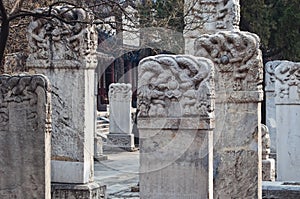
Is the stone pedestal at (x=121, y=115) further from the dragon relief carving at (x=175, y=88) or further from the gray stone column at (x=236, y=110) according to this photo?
the dragon relief carving at (x=175, y=88)

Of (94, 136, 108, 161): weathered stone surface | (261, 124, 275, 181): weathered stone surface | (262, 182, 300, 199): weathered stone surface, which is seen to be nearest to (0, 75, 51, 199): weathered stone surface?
(262, 182, 300, 199): weathered stone surface

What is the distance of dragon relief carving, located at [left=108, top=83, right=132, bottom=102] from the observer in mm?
25359

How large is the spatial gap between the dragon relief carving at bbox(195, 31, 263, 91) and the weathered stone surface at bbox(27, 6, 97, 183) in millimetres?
2545

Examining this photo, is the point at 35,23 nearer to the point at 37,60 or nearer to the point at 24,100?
the point at 37,60

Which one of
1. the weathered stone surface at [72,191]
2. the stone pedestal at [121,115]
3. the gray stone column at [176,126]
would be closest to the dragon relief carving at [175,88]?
the gray stone column at [176,126]

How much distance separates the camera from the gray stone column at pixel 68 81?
36.0 ft

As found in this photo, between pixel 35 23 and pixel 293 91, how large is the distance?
4830 mm

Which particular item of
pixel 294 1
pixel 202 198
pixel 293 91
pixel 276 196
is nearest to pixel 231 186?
pixel 202 198

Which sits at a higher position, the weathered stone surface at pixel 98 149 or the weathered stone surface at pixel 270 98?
the weathered stone surface at pixel 270 98

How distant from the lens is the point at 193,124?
279 inches

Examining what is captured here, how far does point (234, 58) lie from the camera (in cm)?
880

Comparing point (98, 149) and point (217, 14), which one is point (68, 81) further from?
point (98, 149)

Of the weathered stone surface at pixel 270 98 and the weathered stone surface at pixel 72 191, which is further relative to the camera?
the weathered stone surface at pixel 270 98

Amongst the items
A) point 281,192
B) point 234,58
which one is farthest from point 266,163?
point 234,58
